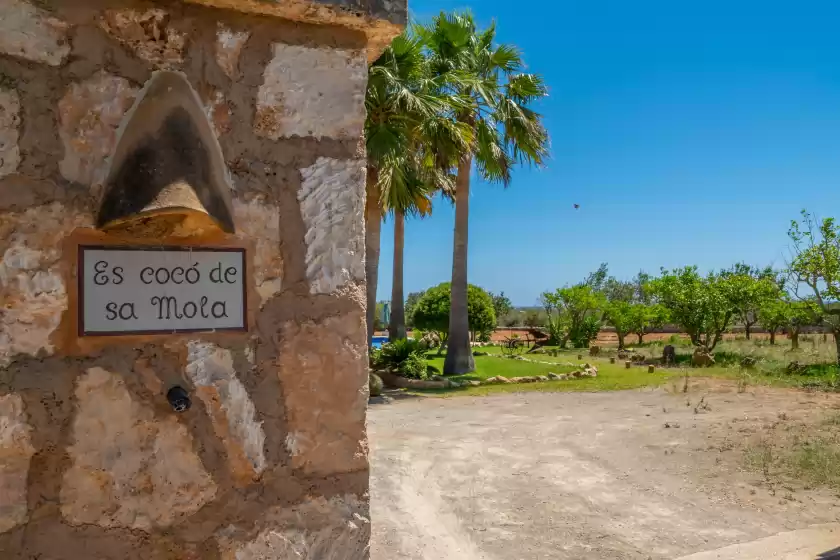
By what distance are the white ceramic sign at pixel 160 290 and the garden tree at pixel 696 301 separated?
2083 cm

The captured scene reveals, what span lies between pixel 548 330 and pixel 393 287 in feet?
38.7

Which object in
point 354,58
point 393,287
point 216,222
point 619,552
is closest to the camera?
point 216,222

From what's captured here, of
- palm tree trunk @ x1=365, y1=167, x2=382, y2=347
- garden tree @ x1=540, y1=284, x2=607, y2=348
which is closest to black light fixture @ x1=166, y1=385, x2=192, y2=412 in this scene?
palm tree trunk @ x1=365, y1=167, x2=382, y2=347

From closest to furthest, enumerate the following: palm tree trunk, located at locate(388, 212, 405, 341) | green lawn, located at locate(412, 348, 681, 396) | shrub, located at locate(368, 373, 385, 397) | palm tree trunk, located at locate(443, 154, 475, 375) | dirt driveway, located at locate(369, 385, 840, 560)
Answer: dirt driveway, located at locate(369, 385, 840, 560) < shrub, located at locate(368, 373, 385, 397) < green lawn, located at locate(412, 348, 681, 396) < palm tree trunk, located at locate(443, 154, 475, 375) < palm tree trunk, located at locate(388, 212, 405, 341)

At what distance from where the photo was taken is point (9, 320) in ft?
4.17

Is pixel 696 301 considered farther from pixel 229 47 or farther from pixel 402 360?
pixel 229 47

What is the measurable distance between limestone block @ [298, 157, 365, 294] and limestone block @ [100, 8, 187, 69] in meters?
0.38

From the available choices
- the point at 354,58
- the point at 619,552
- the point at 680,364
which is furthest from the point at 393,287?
the point at 354,58

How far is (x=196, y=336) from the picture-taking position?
4.69 ft

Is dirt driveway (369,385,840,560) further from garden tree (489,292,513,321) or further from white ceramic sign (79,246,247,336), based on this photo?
garden tree (489,292,513,321)

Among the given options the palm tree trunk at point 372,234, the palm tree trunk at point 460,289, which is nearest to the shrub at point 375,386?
the palm tree trunk at point 372,234

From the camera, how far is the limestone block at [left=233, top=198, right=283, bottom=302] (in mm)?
1476

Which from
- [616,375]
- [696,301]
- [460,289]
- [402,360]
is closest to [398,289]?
[460,289]

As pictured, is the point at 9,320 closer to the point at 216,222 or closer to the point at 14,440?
the point at 14,440
